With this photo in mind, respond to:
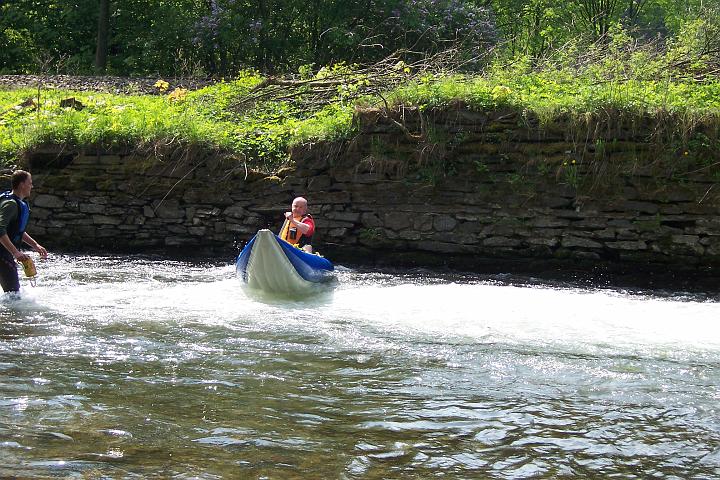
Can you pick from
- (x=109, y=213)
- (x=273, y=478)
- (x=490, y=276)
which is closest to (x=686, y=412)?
(x=273, y=478)

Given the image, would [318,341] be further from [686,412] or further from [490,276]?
[490,276]

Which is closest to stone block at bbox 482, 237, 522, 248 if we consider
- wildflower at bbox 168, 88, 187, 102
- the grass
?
the grass

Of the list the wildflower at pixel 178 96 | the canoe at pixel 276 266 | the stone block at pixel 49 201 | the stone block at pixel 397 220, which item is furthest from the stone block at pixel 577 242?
the stone block at pixel 49 201

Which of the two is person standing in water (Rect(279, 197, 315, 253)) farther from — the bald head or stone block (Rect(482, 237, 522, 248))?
stone block (Rect(482, 237, 522, 248))

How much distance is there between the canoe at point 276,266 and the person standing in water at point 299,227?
77 centimetres

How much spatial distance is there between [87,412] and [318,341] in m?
2.53

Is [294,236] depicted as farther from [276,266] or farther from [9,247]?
[9,247]

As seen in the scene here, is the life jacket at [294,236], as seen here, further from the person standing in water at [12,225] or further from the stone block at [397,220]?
the person standing in water at [12,225]

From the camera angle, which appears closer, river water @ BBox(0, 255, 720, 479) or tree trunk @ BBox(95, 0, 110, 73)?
river water @ BBox(0, 255, 720, 479)

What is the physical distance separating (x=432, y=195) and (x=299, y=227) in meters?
2.45

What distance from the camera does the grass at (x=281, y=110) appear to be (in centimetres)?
1147

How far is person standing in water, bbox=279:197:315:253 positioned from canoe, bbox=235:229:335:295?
2.52ft

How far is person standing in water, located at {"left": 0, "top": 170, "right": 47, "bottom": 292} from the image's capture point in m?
8.08

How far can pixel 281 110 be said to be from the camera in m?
14.3
